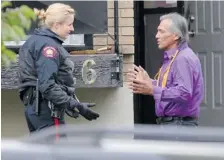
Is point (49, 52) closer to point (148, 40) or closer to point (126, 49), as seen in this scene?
point (126, 49)

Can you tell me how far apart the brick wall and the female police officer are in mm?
1576

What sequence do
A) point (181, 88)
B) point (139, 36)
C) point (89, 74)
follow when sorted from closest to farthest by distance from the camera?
point (181, 88)
point (89, 74)
point (139, 36)

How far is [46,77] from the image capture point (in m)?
4.98

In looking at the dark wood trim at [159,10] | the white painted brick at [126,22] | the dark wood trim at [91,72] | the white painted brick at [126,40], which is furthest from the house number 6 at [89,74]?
the dark wood trim at [159,10]

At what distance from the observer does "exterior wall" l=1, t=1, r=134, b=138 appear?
268 inches

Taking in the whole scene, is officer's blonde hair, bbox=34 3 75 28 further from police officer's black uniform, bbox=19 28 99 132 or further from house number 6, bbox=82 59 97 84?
house number 6, bbox=82 59 97 84

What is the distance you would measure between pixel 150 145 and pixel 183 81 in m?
2.40

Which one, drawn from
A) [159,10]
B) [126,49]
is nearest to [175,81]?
[126,49]

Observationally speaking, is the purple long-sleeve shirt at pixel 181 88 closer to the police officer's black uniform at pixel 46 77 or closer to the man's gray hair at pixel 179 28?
the man's gray hair at pixel 179 28

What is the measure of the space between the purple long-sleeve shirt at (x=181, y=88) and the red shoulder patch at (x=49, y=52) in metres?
0.76

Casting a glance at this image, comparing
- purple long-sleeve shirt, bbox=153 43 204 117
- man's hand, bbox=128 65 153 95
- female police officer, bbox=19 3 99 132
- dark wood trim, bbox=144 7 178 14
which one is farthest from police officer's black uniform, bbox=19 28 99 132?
dark wood trim, bbox=144 7 178 14

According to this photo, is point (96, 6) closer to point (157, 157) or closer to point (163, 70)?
point (163, 70)

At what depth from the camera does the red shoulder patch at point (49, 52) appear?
5020mm

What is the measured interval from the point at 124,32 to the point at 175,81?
6.28ft
